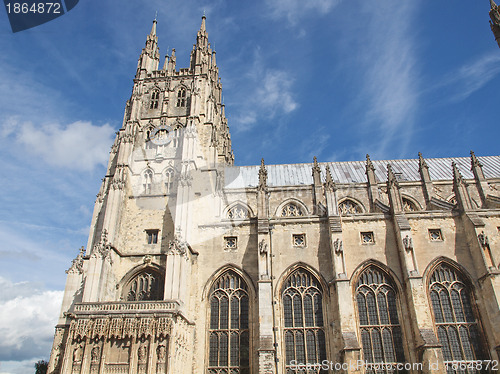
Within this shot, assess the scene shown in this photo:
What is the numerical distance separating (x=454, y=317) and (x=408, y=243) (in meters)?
4.46

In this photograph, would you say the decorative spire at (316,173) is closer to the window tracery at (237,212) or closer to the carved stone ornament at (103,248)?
the window tracery at (237,212)

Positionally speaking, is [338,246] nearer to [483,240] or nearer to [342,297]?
[342,297]

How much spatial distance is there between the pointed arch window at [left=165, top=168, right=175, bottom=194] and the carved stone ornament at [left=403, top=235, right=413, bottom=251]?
1603 cm

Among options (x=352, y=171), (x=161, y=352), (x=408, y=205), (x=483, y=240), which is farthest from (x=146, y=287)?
(x=352, y=171)

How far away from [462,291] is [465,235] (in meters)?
3.24

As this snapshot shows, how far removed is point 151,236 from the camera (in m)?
26.0

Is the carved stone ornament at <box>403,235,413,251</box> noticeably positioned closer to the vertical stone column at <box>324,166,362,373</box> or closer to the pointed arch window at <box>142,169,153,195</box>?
the vertical stone column at <box>324,166,362,373</box>

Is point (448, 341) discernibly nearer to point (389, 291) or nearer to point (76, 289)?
point (389, 291)

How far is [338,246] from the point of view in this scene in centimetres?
2122

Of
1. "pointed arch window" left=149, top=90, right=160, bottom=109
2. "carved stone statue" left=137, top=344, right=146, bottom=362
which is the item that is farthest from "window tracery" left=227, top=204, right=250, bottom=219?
"carved stone statue" left=137, top=344, right=146, bottom=362

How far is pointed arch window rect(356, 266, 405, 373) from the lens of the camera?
1978cm

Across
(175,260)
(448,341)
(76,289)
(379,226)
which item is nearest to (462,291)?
(448,341)

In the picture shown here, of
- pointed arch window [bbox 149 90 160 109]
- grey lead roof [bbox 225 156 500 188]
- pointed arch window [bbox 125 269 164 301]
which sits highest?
pointed arch window [bbox 149 90 160 109]

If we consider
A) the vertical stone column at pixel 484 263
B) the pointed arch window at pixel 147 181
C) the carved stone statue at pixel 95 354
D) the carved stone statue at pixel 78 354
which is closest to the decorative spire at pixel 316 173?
the vertical stone column at pixel 484 263
